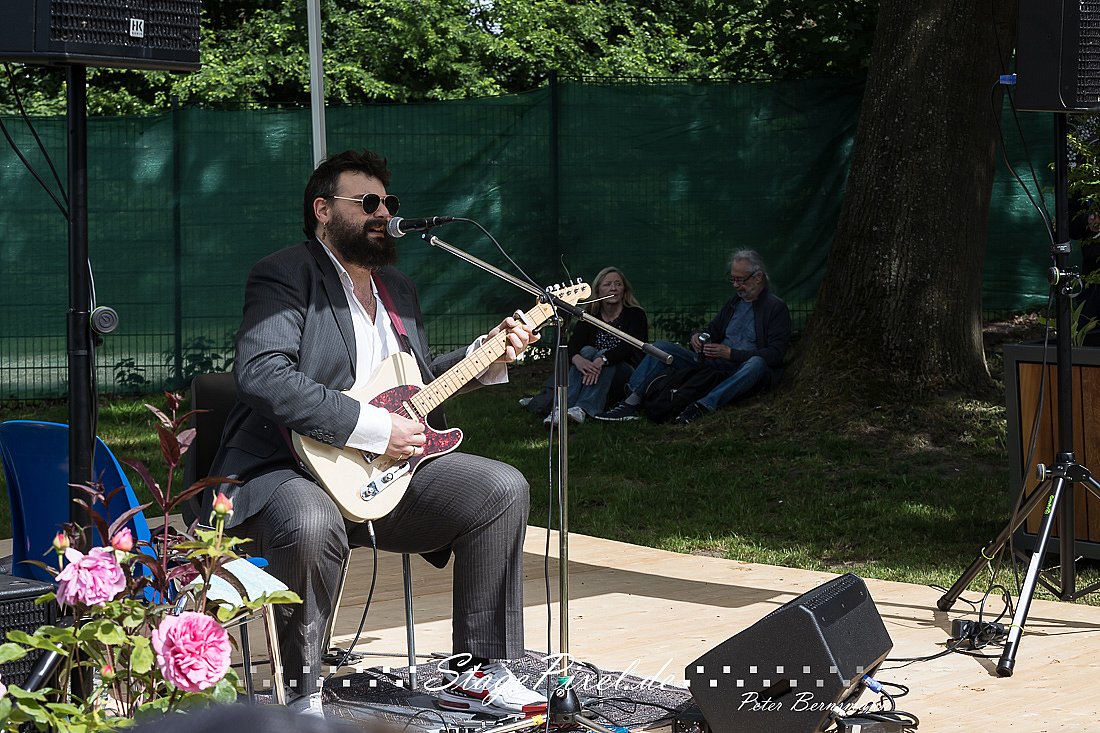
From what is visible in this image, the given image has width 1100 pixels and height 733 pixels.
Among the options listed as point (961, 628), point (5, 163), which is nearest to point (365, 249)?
point (961, 628)

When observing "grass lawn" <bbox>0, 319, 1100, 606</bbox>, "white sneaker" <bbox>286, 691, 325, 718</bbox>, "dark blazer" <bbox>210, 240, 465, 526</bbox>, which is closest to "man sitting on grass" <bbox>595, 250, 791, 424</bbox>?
"grass lawn" <bbox>0, 319, 1100, 606</bbox>

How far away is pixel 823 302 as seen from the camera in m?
7.91

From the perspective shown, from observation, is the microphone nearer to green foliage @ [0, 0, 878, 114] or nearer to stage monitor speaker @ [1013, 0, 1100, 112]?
stage monitor speaker @ [1013, 0, 1100, 112]

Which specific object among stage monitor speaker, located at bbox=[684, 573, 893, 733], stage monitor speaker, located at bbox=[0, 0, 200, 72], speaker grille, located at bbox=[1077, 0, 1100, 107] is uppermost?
speaker grille, located at bbox=[1077, 0, 1100, 107]

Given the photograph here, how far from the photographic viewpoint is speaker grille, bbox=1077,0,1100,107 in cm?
413

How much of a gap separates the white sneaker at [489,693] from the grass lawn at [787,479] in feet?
6.62

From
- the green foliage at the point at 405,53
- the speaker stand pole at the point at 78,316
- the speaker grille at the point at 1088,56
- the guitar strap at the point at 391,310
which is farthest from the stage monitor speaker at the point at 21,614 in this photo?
the green foliage at the point at 405,53

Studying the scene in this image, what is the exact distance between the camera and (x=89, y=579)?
200 cm

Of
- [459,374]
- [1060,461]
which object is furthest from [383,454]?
[1060,461]

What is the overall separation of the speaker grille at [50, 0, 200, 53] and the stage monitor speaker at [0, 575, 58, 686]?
3.45ft

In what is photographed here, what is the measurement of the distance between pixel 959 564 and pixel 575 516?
1830 mm

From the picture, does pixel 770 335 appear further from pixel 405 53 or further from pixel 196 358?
pixel 405 53

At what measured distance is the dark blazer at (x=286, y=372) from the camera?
345cm

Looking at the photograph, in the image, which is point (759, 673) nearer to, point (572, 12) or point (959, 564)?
point (959, 564)
